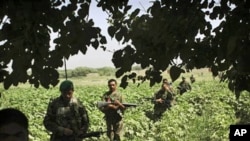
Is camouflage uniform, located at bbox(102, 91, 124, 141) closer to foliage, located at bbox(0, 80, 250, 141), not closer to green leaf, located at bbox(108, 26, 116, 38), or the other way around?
foliage, located at bbox(0, 80, 250, 141)

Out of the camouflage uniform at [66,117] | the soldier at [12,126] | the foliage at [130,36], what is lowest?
the soldier at [12,126]

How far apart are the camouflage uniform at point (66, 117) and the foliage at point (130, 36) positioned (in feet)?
10.5

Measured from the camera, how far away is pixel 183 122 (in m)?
12.8

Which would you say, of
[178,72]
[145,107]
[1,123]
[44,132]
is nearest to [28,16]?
[1,123]

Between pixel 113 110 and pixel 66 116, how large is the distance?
344 centimetres

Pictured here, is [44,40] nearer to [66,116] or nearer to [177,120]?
[66,116]

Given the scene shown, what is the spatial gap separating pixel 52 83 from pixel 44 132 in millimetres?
8449

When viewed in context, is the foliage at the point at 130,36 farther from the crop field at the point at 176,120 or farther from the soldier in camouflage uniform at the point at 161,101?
the soldier in camouflage uniform at the point at 161,101

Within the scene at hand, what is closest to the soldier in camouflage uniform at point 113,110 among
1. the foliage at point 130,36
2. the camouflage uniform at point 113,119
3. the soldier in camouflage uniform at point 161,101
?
the camouflage uniform at point 113,119

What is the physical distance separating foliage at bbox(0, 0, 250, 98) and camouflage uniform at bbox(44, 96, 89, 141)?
3208 mm

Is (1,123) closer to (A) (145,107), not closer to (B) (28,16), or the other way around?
(B) (28,16)

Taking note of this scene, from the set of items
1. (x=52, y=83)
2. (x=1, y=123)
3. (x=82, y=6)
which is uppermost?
(x=82, y=6)

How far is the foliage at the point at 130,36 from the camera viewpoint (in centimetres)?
287

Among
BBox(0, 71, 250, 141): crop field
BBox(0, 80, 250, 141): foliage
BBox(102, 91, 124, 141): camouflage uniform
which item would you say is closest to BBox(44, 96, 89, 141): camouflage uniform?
BBox(0, 80, 250, 141): foliage
